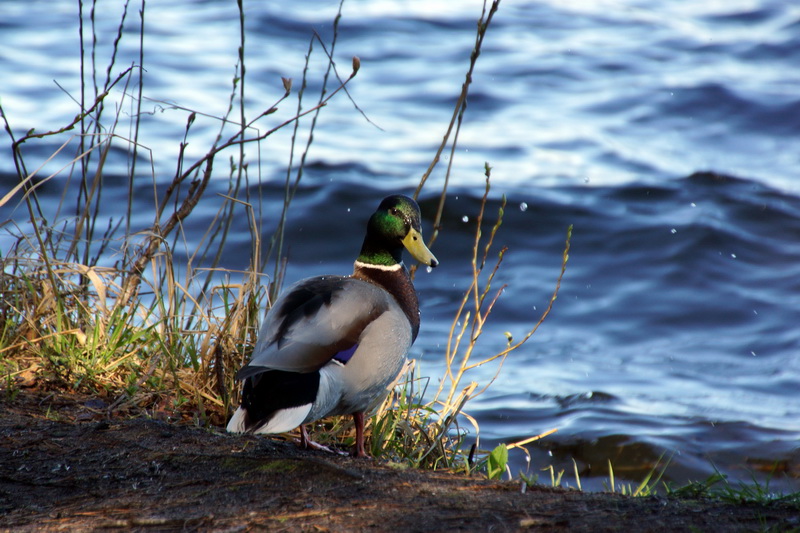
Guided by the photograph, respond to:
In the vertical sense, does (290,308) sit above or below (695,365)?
above

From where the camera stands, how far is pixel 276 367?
9.41 feet

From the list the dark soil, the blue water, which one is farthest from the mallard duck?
the blue water

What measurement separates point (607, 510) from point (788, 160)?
898cm

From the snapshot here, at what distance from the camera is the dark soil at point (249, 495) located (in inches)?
93.1

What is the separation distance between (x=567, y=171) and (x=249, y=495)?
8.35 meters

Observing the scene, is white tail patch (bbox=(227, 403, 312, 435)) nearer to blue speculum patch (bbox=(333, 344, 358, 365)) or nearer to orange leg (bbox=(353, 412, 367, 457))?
blue speculum patch (bbox=(333, 344, 358, 365))

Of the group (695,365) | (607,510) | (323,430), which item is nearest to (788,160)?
(695,365)

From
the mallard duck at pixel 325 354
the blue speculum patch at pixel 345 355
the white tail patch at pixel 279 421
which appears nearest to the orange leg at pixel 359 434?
the mallard duck at pixel 325 354

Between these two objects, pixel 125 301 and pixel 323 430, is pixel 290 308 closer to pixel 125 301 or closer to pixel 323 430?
pixel 323 430

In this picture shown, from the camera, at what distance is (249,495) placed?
2615mm

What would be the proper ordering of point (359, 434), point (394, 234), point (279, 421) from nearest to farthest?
point (279, 421), point (359, 434), point (394, 234)

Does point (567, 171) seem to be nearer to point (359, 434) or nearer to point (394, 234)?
point (394, 234)

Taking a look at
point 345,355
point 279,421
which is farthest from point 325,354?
point 279,421

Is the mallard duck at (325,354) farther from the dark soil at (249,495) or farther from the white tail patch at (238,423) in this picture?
the dark soil at (249,495)
